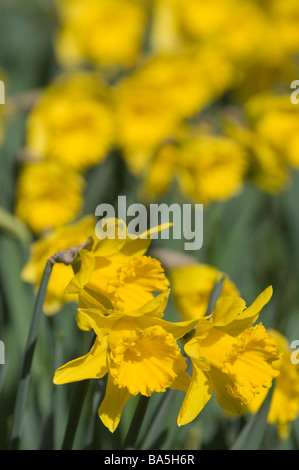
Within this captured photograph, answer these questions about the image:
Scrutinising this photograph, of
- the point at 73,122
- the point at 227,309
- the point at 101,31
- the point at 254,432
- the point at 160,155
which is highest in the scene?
the point at 101,31

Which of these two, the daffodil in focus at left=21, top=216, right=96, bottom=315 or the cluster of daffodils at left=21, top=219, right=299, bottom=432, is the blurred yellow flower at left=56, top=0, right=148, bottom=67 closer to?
the daffodil in focus at left=21, top=216, right=96, bottom=315

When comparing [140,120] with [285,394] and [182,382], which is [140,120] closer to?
[285,394]

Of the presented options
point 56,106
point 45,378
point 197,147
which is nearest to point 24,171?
point 56,106

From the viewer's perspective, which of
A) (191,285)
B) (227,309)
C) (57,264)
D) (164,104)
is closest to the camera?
(227,309)

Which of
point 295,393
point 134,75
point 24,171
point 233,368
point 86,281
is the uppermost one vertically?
point 134,75

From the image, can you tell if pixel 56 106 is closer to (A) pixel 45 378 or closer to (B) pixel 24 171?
(B) pixel 24 171

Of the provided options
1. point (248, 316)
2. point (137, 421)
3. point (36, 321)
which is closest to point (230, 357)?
point (248, 316)

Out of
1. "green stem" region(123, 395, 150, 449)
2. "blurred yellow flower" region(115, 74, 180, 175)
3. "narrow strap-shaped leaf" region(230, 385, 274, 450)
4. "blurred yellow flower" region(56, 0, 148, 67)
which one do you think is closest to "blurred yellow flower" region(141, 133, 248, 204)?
"blurred yellow flower" region(115, 74, 180, 175)
